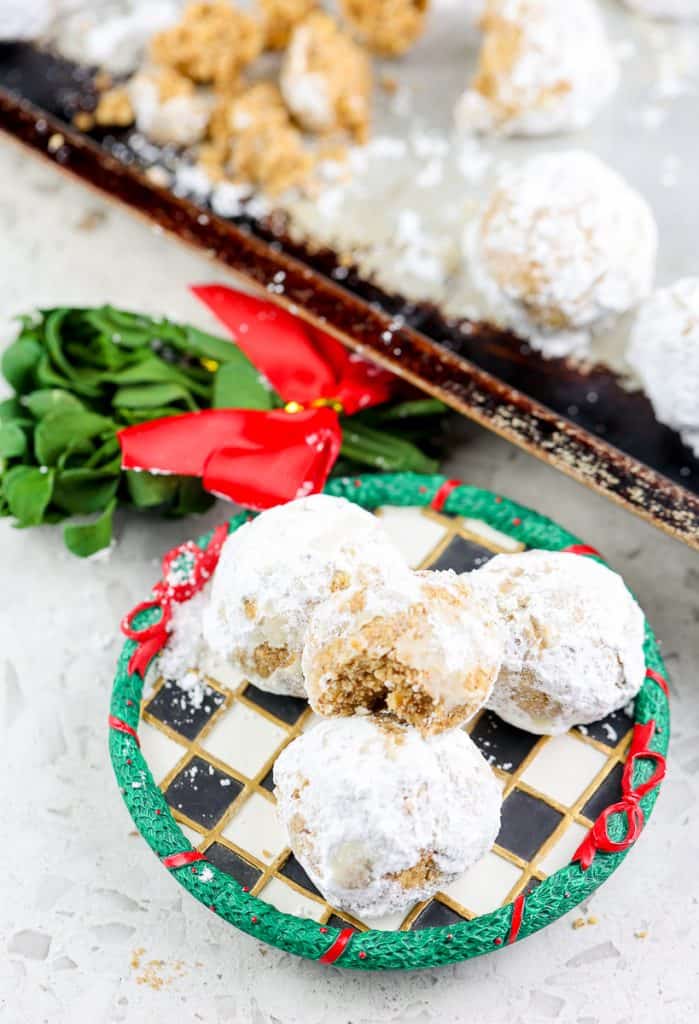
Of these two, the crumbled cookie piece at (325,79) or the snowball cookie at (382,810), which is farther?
the crumbled cookie piece at (325,79)

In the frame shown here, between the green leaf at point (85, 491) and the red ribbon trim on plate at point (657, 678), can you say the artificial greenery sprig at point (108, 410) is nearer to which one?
the green leaf at point (85, 491)

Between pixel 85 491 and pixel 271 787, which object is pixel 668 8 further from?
pixel 271 787

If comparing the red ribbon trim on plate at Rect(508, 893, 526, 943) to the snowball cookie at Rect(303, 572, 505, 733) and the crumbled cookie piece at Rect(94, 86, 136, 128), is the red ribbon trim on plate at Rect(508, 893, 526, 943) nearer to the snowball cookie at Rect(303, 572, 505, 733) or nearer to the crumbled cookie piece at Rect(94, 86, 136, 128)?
the snowball cookie at Rect(303, 572, 505, 733)

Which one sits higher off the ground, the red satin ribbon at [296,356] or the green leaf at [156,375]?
the red satin ribbon at [296,356]

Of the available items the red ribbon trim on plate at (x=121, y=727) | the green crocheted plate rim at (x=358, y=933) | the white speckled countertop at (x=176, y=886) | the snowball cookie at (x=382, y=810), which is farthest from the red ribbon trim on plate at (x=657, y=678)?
the red ribbon trim on plate at (x=121, y=727)

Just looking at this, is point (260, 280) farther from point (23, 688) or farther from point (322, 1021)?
point (322, 1021)

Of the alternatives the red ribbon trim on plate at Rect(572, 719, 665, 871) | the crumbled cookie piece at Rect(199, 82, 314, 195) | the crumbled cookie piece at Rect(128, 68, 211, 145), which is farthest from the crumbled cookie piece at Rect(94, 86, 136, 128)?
the red ribbon trim on plate at Rect(572, 719, 665, 871)
